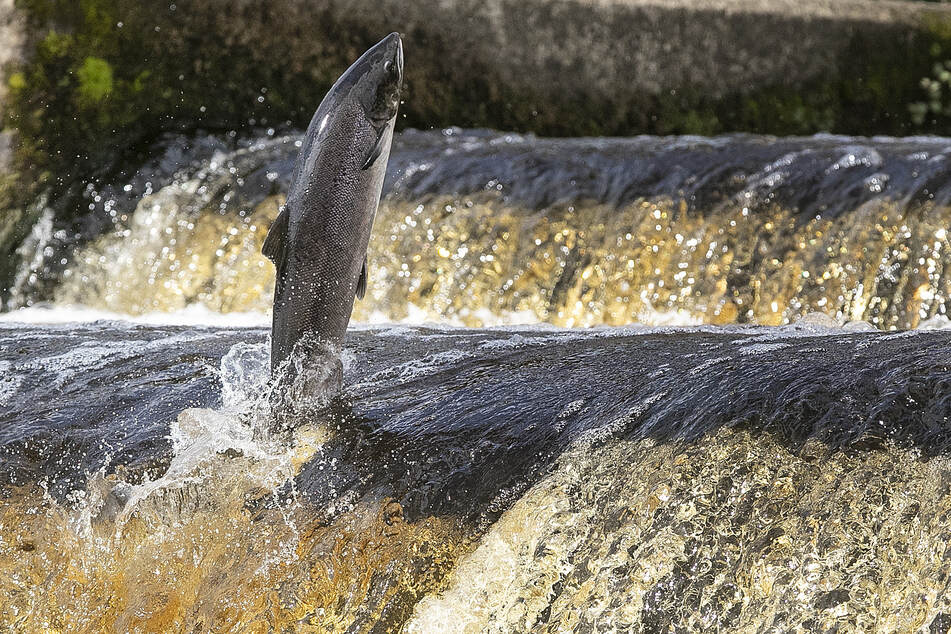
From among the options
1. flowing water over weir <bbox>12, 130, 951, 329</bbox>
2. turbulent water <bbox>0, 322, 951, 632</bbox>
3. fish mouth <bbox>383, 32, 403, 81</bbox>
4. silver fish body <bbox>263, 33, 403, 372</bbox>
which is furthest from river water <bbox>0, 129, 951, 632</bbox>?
flowing water over weir <bbox>12, 130, 951, 329</bbox>

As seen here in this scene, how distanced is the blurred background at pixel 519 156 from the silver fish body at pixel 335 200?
9.01ft

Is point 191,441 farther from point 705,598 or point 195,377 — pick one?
point 705,598

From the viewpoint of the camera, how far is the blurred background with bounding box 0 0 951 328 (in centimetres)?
511

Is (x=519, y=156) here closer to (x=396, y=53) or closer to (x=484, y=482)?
(x=396, y=53)

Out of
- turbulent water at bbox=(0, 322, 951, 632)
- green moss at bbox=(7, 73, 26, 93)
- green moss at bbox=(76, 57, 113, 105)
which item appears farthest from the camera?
green moss at bbox=(76, 57, 113, 105)

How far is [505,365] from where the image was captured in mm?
2947

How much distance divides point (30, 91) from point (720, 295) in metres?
3.79

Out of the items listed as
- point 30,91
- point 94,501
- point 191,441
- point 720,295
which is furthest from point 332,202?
point 30,91

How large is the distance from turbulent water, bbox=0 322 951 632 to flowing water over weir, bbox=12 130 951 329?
223 centimetres

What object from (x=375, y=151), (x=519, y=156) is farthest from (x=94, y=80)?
(x=375, y=151)

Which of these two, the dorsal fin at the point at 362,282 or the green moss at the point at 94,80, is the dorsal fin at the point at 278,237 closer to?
the dorsal fin at the point at 362,282

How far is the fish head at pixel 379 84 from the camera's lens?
234cm

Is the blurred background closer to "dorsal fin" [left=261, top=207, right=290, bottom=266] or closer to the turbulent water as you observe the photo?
the turbulent water

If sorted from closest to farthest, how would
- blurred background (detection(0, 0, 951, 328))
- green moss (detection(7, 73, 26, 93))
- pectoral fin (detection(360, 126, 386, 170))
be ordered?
pectoral fin (detection(360, 126, 386, 170)) < blurred background (detection(0, 0, 951, 328)) < green moss (detection(7, 73, 26, 93))
